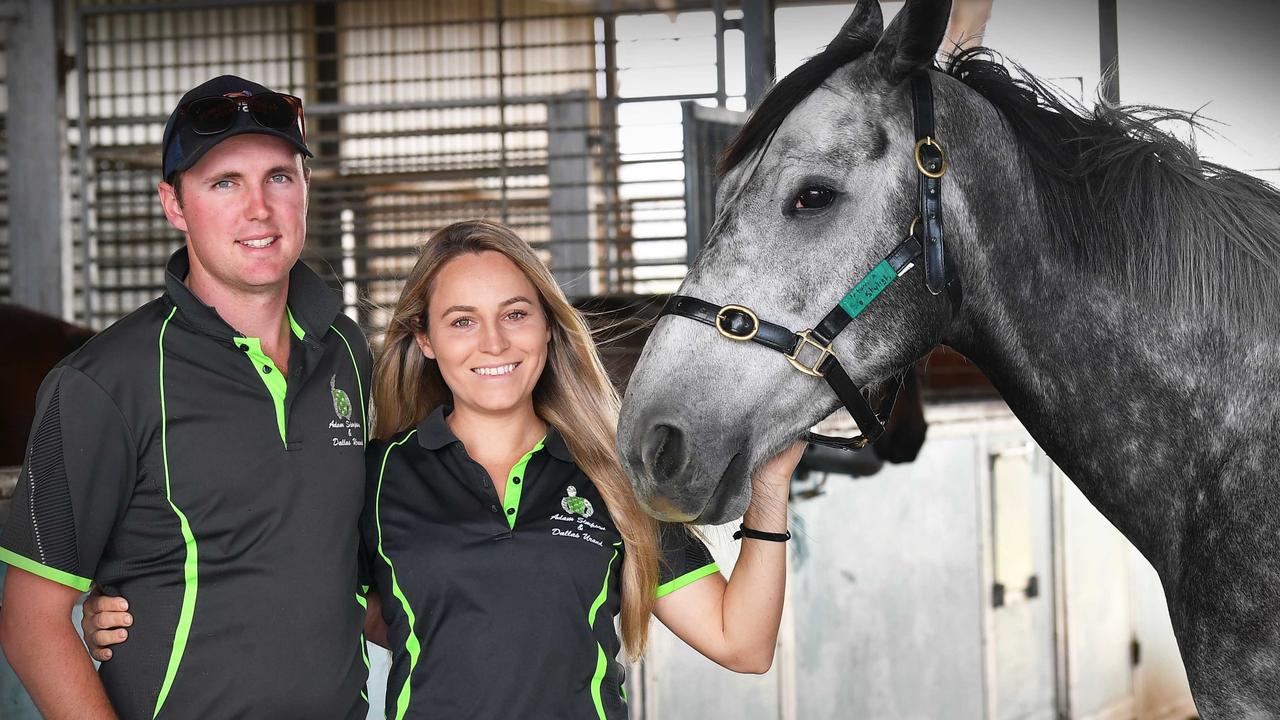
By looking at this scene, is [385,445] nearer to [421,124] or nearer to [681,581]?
[681,581]

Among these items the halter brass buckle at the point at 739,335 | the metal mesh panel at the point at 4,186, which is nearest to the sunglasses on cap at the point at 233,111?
the halter brass buckle at the point at 739,335

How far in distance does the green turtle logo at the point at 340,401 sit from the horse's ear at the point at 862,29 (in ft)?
2.84

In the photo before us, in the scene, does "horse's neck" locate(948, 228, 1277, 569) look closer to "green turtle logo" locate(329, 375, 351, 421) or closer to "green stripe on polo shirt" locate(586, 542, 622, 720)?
"green stripe on polo shirt" locate(586, 542, 622, 720)

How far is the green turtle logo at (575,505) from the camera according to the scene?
155 centimetres

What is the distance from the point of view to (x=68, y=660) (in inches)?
51.2

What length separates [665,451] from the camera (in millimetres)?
1396

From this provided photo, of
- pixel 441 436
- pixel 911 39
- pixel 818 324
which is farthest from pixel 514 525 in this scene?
pixel 911 39

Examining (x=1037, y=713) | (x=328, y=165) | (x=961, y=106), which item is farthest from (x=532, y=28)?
(x=961, y=106)

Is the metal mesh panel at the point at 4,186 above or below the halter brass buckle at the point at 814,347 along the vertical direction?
above

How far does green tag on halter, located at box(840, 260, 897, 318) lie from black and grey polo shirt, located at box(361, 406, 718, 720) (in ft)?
1.54

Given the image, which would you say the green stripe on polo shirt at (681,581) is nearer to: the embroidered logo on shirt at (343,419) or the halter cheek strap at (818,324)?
the halter cheek strap at (818,324)

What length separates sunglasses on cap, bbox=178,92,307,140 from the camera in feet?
4.85

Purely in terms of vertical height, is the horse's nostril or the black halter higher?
the black halter

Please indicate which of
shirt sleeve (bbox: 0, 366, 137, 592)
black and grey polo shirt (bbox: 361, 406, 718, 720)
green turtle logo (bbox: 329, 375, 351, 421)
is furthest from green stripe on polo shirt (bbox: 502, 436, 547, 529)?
shirt sleeve (bbox: 0, 366, 137, 592)
